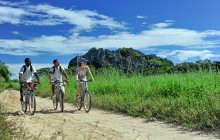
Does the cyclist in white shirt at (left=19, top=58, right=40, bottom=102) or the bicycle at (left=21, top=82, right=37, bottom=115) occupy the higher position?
the cyclist in white shirt at (left=19, top=58, right=40, bottom=102)

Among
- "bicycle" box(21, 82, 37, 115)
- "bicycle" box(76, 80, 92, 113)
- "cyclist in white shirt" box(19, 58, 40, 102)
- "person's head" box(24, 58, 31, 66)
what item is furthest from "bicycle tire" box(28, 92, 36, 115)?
"bicycle" box(76, 80, 92, 113)

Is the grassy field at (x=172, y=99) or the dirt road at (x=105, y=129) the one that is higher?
A: the grassy field at (x=172, y=99)

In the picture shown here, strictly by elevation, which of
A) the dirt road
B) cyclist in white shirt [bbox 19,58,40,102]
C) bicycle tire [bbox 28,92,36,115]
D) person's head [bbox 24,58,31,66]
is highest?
person's head [bbox 24,58,31,66]

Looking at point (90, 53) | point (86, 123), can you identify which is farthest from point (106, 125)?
point (90, 53)

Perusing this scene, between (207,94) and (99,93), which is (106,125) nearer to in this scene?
(207,94)

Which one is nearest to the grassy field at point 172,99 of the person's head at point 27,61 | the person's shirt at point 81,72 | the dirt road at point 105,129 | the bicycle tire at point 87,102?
the dirt road at point 105,129

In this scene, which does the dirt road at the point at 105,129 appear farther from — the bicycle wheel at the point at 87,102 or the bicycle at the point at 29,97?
the bicycle wheel at the point at 87,102

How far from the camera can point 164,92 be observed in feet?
54.4

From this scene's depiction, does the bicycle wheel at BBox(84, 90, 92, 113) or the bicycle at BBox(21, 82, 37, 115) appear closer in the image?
the bicycle at BBox(21, 82, 37, 115)

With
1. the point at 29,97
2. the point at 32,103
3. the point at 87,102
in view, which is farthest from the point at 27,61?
the point at 87,102

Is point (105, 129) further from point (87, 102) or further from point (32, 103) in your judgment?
point (32, 103)

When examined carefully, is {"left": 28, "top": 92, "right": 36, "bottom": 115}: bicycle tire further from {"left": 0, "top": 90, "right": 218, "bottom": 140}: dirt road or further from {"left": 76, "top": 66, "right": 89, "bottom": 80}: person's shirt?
{"left": 76, "top": 66, "right": 89, "bottom": 80}: person's shirt

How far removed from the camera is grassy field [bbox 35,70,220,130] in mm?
11500

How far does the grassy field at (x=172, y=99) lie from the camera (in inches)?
453
